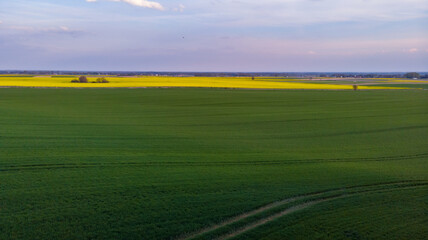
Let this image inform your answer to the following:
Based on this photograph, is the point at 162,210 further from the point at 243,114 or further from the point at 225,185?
the point at 243,114

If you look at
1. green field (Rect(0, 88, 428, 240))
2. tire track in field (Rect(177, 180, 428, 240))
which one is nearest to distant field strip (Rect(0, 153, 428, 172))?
green field (Rect(0, 88, 428, 240))

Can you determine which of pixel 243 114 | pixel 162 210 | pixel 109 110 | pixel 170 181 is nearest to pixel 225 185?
pixel 170 181

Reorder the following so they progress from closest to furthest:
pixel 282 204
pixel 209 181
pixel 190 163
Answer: pixel 282 204, pixel 209 181, pixel 190 163

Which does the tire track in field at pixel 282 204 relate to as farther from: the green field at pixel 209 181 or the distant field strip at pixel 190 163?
the distant field strip at pixel 190 163

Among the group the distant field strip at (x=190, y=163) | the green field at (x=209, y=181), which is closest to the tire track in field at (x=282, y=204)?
the green field at (x=209, y=181)

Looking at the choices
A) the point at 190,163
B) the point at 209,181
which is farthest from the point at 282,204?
the point at 190,163

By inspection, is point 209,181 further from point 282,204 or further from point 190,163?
point 282,204

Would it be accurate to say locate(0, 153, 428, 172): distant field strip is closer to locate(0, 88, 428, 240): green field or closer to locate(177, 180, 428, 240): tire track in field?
locate(0, 88, 428, 240): green field

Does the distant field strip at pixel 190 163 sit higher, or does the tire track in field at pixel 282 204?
the distant field strip at pixel 190 163
